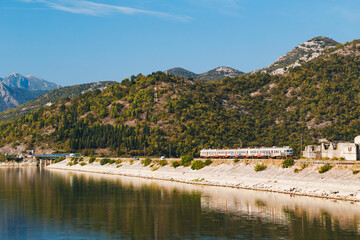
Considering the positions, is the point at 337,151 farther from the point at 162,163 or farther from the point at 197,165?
the point at 162,163

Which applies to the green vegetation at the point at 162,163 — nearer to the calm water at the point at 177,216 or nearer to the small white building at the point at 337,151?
the calm water at the point at 177,216

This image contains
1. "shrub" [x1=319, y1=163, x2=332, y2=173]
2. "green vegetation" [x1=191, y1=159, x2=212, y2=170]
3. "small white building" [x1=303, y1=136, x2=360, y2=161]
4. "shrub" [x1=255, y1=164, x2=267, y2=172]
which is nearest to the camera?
"shrub" [x1=319, y1=163, x2=332, y2=173]

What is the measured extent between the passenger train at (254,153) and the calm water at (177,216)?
2507 centimetres

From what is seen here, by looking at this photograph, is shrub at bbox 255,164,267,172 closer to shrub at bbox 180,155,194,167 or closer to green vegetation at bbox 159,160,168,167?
shrub at bbox 180,155,194,167

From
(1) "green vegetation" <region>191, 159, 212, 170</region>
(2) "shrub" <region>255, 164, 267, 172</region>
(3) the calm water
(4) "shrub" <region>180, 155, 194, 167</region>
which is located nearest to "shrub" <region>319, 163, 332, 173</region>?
(3) the calm water

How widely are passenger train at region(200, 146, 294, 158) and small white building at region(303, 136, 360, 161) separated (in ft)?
16.6

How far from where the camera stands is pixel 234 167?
102m

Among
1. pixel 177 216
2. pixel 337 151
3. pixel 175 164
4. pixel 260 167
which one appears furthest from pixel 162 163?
pixel 177 216

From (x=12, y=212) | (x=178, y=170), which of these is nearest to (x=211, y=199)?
(x=12, y=212)

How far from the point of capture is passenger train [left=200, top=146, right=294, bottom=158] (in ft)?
351

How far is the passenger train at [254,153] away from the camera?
10694 cm

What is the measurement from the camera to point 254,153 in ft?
384

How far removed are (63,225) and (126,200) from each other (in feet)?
76.8

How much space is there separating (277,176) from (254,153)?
31823 millimetres
